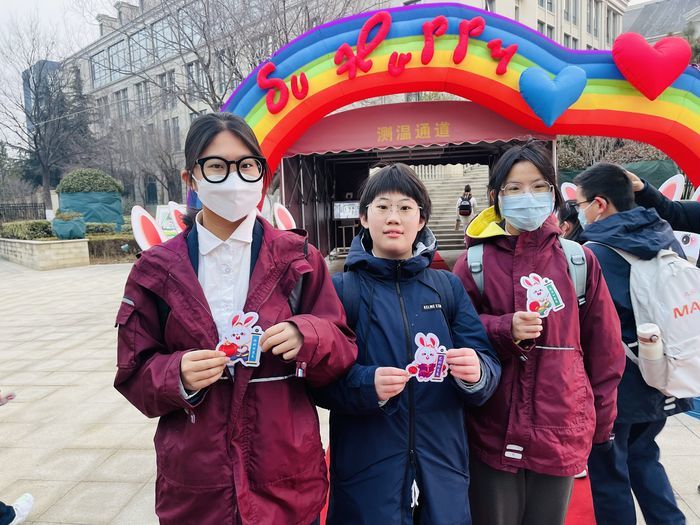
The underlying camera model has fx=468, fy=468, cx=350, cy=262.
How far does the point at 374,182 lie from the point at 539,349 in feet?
2.81

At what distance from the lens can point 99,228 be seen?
16.8 m

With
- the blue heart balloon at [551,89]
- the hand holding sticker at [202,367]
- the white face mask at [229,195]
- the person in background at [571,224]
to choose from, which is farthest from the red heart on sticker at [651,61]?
the hand holding sticker at [202,367]

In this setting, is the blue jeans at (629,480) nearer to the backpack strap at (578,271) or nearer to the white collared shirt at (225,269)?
the backpack strap at (578,271)

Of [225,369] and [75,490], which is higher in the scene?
[225,369]

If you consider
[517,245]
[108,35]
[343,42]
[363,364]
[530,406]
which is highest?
[108,35]

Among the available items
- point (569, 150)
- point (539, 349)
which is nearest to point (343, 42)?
point (539, 349)

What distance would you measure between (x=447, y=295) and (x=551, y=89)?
556cm

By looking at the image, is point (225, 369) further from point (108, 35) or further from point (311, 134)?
point (108, 35)

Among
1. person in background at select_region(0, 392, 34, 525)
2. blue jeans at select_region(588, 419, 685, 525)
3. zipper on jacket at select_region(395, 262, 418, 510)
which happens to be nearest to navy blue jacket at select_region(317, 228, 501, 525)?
zipper on jacket at select_region(395, 262, 418, 510)

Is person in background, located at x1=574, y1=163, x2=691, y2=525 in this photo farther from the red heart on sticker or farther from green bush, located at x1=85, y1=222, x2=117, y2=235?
green bush, located at x1=85, y1=222, x2=117, y2=235

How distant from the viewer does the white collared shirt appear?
144cm

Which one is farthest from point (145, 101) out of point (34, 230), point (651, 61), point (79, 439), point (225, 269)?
point (225, 269)

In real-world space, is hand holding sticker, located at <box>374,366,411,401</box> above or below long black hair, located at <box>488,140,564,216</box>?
below

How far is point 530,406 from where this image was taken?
5.50 ft
